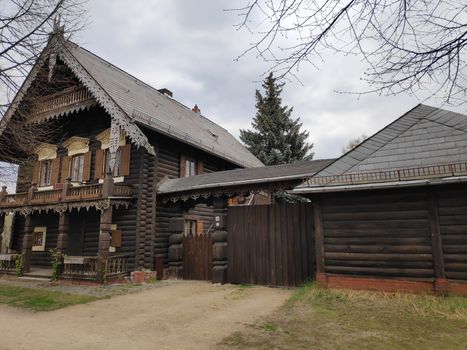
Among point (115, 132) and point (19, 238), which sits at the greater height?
point (115, 132)

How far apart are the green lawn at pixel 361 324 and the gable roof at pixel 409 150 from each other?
Result: 3293 millimetres

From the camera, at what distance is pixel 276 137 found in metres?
31.6

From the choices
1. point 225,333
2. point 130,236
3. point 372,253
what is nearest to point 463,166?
point 372,253

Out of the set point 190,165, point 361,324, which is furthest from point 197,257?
point 361,324

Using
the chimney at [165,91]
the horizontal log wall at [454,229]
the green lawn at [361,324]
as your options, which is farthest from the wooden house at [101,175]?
the horizontal log wall at [454,229]

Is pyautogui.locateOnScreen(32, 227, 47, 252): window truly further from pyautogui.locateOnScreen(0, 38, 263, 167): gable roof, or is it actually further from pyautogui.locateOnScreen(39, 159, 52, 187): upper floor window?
pyautogui.locateOnScreen(0, 38, 263, 167): gable roof

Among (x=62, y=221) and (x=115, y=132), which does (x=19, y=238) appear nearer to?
(x=62, y=221)

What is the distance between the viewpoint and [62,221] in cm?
1509

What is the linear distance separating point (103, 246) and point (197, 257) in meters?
3.91

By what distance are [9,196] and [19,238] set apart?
3.22m

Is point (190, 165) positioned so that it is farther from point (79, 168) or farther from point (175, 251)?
point (79, 168)

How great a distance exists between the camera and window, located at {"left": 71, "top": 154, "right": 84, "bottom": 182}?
690 inches

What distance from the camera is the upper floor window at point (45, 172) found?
18.7 metres

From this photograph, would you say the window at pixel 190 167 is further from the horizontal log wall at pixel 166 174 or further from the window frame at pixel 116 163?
the window frame at pixel 116 163
